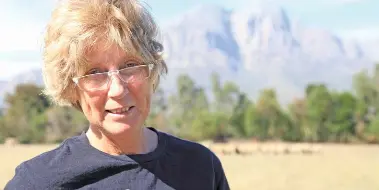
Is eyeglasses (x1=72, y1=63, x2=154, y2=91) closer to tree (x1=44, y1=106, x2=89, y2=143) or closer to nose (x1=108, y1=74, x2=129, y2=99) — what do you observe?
nose (x1=108, y1=74, x2=129, y2=99)

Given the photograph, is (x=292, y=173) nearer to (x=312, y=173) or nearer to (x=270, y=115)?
(x=312, y=173)

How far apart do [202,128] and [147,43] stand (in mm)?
45199

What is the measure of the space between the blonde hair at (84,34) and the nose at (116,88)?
0.31 ft

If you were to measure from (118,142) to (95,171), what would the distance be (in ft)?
0.40

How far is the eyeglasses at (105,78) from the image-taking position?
1.78m

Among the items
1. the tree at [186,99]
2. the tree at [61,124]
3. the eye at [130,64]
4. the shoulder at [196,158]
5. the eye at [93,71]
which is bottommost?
the tree at [186,99]

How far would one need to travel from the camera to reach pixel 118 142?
189cm

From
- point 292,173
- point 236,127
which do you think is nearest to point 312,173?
point 292,173

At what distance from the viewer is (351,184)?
14609mm

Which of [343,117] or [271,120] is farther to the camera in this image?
[271,120]

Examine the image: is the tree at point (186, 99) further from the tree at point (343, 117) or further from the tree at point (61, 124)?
the tree at point (343, 117)

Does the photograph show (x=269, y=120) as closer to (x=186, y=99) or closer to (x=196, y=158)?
(x=186, y=99)

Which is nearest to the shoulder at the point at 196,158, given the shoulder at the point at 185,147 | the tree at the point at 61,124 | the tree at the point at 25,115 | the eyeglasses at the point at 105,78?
the shoulder at the point at 185,147

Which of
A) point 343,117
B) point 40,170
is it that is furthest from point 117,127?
point 343,117
